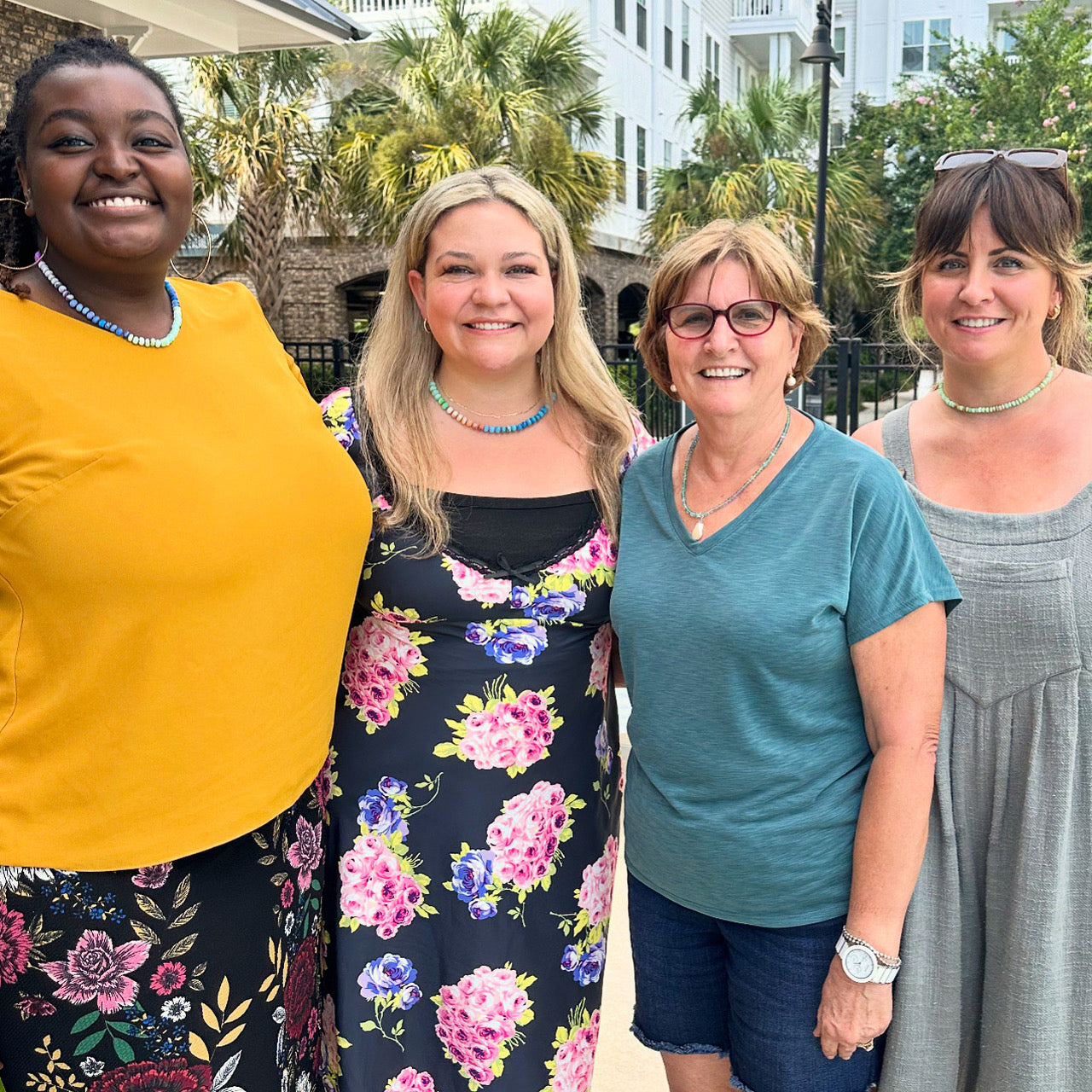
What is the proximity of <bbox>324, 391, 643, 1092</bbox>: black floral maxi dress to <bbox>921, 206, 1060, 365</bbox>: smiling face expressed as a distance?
81 cm

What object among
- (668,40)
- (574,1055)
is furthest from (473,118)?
(574,1055)

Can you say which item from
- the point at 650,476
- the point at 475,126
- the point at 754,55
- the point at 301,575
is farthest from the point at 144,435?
the point at 754,55

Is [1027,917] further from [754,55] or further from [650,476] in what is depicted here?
[754,55]

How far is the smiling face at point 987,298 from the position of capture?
2.07 meters

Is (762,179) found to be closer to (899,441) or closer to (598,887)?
(899,441)

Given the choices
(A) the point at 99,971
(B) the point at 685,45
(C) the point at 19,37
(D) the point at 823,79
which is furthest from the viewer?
(B) the point at 685,45

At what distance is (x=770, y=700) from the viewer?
6.46 ft

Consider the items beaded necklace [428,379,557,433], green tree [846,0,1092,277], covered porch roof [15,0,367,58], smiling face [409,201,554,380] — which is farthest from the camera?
green tree [846,0,1092,277]

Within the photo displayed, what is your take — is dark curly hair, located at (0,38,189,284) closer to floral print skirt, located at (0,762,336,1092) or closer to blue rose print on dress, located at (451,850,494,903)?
floral print skirt, located at (0,762,336,1092)

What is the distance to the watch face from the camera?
6.40 ft

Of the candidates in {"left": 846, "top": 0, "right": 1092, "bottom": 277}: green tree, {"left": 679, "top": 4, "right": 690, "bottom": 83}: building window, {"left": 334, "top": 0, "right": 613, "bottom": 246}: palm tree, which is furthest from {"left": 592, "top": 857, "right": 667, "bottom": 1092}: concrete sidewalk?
{"left": 679, "top": 4, "right": 690, "bottom": 83}: building window

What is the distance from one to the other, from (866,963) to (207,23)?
308 inches

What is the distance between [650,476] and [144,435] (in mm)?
1008

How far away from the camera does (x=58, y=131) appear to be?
1804 mm
